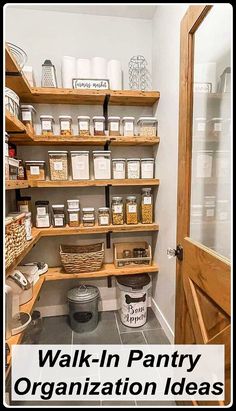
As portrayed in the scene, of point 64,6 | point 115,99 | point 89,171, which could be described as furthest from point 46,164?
point 64,6

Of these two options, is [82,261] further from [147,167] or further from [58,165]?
[147,167]

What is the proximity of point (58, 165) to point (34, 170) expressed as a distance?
0.65ft

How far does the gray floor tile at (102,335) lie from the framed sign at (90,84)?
1972 millimetres

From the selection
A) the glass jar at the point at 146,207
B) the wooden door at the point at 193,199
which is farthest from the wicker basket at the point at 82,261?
the wooden door at the point at 193,199

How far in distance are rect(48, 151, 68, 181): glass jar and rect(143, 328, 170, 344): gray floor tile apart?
1.42 m

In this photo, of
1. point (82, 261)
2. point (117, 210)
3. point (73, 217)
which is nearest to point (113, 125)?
point (117, 210)

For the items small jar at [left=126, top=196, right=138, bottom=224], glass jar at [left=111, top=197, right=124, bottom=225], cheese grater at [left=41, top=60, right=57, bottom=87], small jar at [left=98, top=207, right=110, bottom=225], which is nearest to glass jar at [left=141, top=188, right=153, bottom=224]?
small jar at [left=126, top=196, right=138, bottom=224]

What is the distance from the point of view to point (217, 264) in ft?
2.84

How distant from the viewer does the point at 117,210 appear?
1.96 metres

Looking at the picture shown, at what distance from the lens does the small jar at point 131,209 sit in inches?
77.2

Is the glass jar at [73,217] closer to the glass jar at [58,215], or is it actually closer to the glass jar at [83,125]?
the glass jar at [58,215]

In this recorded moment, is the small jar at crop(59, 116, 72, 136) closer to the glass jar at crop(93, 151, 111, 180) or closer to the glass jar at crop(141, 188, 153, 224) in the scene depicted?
the glass jar at crop(93, 151, 111, 180)

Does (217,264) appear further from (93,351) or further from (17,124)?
(93,351)

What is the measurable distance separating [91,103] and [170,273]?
5.07 feet
